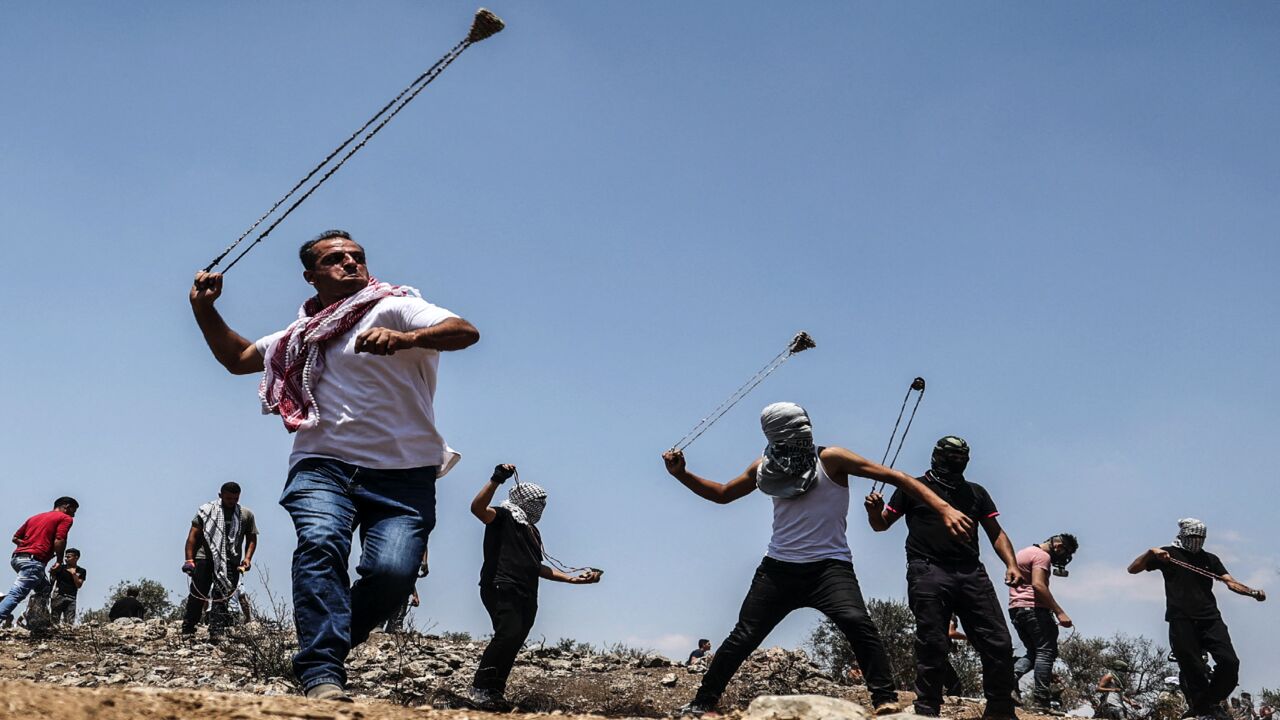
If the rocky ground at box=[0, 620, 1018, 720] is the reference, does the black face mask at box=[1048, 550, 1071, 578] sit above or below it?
above

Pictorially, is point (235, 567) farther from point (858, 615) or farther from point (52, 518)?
point (858, 615)

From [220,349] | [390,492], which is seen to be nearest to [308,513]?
[390,492]

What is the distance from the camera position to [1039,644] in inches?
420

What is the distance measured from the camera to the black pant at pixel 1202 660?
32.2 feet

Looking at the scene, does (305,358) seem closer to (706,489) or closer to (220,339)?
(220,339)

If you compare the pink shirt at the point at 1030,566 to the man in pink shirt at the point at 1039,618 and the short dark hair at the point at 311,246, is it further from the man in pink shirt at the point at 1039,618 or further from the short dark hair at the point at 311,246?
the short dark hair at the point at 311,246

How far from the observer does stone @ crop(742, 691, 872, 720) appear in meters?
3.99

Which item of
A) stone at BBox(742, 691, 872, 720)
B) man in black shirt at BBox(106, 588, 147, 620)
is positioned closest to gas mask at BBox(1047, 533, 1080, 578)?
stone at BBox(742, 691, 872, 720)

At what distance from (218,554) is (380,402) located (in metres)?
7.87

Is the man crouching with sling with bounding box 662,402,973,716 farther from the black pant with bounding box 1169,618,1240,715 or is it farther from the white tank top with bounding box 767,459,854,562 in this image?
the black pant with bounding box 1169,618,1240,715

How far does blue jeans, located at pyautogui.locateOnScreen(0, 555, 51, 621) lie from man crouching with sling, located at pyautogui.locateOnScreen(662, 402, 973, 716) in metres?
8.39

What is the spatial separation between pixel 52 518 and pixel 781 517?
340 inches

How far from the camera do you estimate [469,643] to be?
13.1 meters

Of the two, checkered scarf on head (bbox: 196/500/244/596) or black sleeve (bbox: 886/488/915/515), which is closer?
black sleeve (bbox: 886/488/915/515)
